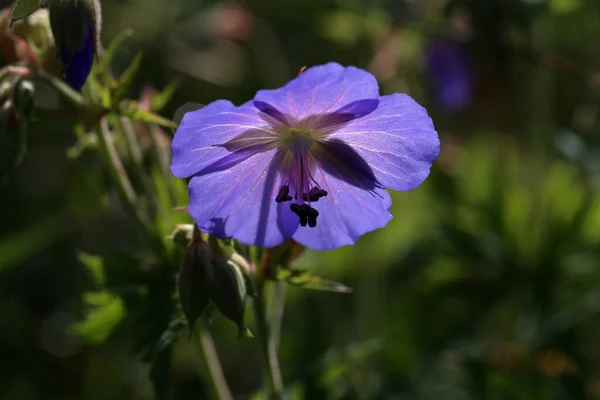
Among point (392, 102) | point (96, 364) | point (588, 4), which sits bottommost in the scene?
point (96, 364)

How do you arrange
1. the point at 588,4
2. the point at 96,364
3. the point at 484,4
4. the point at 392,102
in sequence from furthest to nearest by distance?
the point at 588,4 < the point at 96,364 < the point at 484,4 < the point at 392,102

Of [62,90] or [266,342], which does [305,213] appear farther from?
[62,90]

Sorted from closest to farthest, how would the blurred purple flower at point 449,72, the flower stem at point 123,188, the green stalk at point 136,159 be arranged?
the flower stem at point 123,188 → the green stalk at point 136,159 → the blurred purple flower at point 449,72

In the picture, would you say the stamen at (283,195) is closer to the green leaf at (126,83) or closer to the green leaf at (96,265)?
the green leaf at (126,83)

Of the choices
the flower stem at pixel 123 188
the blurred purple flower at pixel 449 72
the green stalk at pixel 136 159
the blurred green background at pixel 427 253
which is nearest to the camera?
the flower stem at pixel 123 188

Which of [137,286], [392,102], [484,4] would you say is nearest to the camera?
[392,102]

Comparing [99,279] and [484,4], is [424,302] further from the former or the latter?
[99,279]

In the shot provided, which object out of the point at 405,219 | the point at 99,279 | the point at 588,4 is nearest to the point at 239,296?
the point at 99,279

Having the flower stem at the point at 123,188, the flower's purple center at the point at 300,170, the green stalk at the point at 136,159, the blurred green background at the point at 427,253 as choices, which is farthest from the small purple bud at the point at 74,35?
the blurred green background at the point at 427,253
